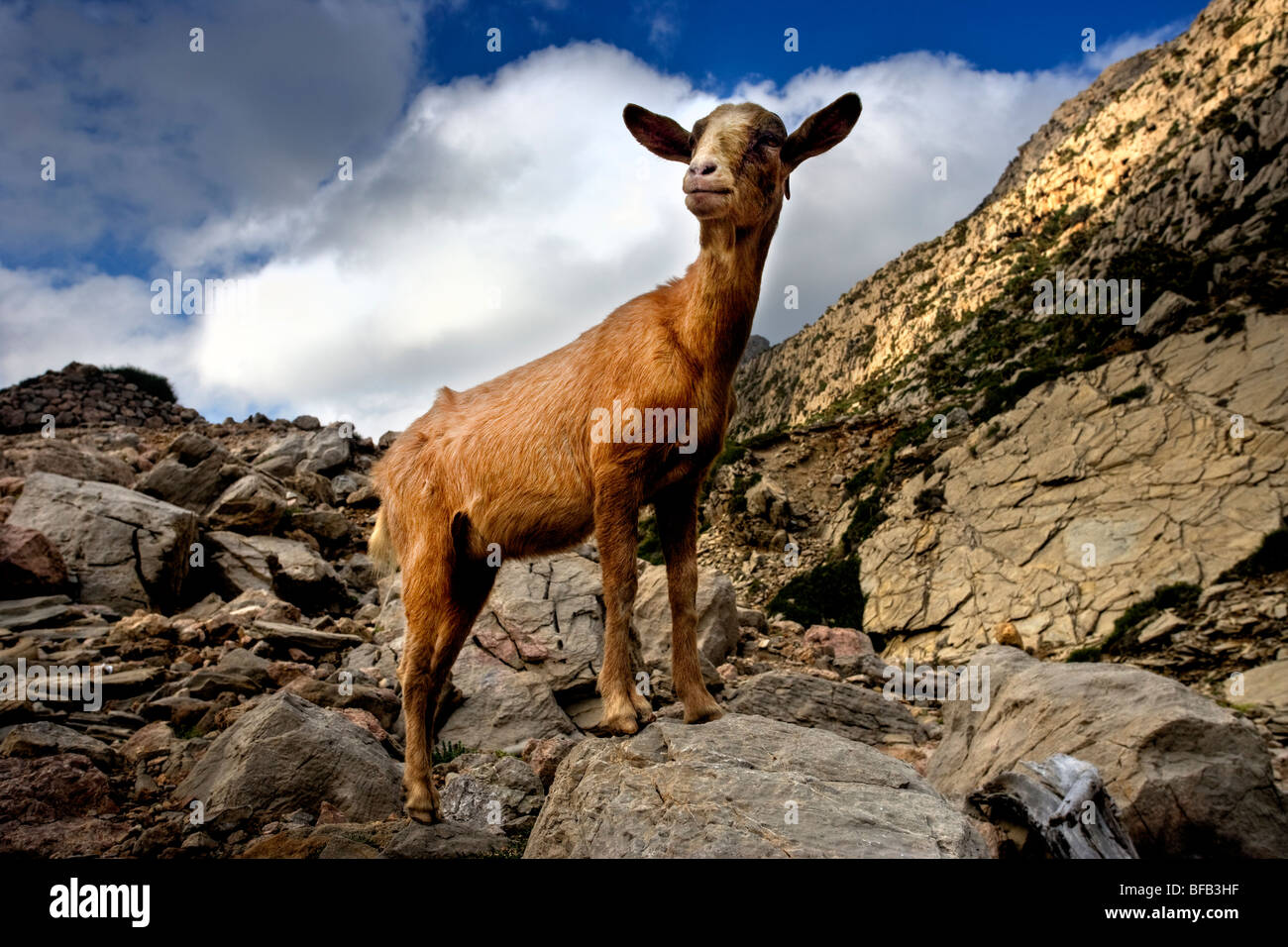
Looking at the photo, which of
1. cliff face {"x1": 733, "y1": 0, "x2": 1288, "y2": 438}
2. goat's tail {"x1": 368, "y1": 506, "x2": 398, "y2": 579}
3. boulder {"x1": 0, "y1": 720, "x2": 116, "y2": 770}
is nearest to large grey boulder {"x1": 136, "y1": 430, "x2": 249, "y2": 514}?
boulder {"x1": 0, "y1": 720, "x2": 116, "y2": 770}

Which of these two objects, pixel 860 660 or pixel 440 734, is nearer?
pixel 440 734

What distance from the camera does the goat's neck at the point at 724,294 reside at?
14.9ft

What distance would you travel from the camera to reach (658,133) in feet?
15.6

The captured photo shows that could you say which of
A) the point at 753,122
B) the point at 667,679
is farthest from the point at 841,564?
the point at 753,122

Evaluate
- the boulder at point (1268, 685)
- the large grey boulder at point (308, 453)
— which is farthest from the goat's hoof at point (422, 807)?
the large grey boulder at point (308, 453)

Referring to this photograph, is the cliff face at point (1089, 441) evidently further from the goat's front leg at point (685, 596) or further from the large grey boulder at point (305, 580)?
the large grey boulder at point (305, 580)

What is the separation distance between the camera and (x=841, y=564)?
76.2 feet

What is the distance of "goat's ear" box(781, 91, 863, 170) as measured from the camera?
4.34 meters

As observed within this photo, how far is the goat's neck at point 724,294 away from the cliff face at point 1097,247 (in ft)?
65.9
